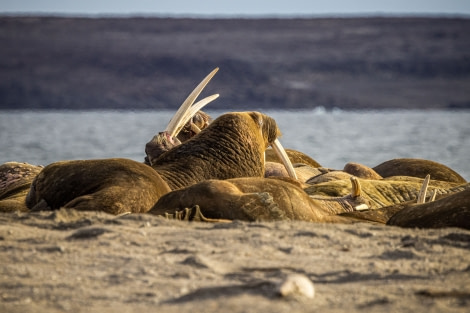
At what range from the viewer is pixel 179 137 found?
36.3 feet

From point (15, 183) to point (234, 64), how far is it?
102604 millimetres

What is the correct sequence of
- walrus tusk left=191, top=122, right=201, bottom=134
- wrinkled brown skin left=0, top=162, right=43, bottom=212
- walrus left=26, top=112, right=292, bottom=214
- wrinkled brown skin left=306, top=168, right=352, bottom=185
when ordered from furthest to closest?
walrus tusk left=191, top=122, right=201, bottom=134
wrinkled brown skin left=306, top=168, right=352, bottom=185
wrinkled brown skin left=0, top=162, right=43, bottom=212
walrus left=26, top=112, right=292, bottom=214

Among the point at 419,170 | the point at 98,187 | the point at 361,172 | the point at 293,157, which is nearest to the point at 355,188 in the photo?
the point at 98,187

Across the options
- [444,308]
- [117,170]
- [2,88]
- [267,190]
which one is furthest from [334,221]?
[2,88]

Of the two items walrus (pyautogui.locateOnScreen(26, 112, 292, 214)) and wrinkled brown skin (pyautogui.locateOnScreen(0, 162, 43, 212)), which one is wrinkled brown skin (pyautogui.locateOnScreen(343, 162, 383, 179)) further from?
wrinkled brown skin (pyautogui.locateOnScreen(0, 162, 43, 212))

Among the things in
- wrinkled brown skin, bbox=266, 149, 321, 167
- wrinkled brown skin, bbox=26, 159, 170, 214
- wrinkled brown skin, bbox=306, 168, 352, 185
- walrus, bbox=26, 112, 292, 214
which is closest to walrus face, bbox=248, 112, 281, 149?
walrus, bbox=26, 112, 292, 214

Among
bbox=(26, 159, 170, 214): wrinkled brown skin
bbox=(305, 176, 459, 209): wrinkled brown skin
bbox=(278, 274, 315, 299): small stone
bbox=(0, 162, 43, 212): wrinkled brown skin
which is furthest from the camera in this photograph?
bbox=(305, 176, 459, 209): wrinkled brown skin

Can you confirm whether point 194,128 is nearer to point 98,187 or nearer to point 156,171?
point 156,171

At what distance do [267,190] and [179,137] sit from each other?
4.03m

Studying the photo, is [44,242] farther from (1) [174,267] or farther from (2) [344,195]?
(2) [344,195]

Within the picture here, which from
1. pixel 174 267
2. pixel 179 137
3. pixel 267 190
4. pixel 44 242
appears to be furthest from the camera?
pixel 179 137

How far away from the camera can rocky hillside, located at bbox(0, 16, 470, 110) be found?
106562 mm

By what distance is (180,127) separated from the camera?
1080 centimetres

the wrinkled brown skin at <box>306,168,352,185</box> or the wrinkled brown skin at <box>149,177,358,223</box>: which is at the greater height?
the wrinkled brown skin at <box>149,177,358,223</box>
